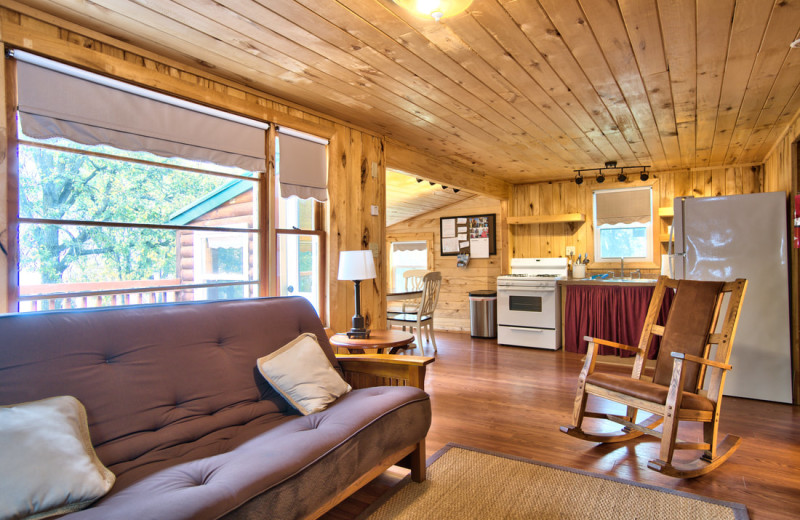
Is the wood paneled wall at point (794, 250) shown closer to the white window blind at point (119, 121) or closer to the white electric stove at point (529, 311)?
the white electric stove at point (529, 311)

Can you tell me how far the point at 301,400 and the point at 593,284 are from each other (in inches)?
170

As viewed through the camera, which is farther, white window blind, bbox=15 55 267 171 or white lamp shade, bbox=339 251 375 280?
white lamp shade, bbox=339 251 375 280

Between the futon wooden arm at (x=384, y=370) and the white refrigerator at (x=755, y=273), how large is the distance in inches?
114

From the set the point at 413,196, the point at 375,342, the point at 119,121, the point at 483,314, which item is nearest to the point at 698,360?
the point at 375,342

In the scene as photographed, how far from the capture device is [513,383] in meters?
4.13

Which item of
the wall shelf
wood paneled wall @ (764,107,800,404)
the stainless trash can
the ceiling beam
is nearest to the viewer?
wood paneled wall @ (764,107,800,404)

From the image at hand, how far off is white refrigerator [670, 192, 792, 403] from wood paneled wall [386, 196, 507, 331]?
3.18 m

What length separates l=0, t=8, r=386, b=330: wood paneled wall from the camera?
2.08 meters

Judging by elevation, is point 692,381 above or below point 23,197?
below

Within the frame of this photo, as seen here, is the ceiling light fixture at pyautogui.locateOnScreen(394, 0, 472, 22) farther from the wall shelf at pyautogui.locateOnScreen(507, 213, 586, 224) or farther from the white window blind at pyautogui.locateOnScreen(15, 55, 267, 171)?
the wall shelf at pyautogui.locateOnScreen(507, 213, 586, 224)

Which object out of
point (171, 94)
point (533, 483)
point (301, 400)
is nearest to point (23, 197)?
point (171, 94)

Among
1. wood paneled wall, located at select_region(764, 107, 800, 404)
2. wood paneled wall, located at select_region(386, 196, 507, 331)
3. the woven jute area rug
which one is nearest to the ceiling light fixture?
the woven jute area rug

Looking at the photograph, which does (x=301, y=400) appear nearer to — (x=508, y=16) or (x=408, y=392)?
(x=408, y=392)

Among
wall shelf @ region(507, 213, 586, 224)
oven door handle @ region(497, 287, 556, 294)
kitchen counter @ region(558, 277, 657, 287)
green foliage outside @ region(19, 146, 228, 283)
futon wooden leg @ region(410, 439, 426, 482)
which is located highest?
wall shelf @ region(507, 213, 586, 224)
